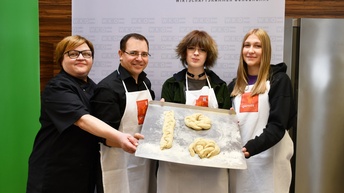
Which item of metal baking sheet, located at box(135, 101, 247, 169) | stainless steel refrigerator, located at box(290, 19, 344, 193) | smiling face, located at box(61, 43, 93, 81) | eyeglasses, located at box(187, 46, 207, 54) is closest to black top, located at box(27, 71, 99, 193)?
smiling face, located at box(61, 43, 93, 81)

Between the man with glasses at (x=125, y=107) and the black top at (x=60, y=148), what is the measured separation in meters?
0.09

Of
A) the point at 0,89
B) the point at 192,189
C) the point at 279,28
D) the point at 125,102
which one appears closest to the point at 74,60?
the point at 125,102

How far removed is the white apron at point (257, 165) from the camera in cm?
154

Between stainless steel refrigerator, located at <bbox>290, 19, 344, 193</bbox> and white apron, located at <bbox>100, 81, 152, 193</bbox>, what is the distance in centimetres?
109

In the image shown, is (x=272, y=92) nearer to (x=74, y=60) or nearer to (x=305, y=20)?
(x=305, y=20)

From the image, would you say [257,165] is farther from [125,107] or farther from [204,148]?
[125,107]

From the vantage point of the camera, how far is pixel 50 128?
1.45m

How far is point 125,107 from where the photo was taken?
146 centimetres

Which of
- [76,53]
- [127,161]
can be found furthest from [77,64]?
[127,161]

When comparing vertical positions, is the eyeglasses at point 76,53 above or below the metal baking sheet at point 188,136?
above

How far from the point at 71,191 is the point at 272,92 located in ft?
3.68

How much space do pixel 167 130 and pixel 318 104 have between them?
1.17m

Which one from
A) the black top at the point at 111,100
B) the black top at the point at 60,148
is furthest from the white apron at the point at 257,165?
the black top at the point at 60,148

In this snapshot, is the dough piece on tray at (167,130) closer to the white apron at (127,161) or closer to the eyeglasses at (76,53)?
the white apron at (127,161)
